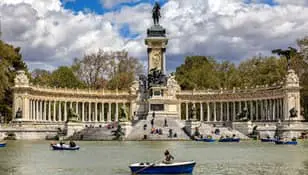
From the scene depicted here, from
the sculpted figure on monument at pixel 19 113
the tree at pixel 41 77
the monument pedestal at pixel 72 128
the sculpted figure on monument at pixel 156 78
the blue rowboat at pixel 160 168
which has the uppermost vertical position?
the tree at pixel 41 77

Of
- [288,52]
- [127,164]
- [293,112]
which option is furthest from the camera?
[288,52]

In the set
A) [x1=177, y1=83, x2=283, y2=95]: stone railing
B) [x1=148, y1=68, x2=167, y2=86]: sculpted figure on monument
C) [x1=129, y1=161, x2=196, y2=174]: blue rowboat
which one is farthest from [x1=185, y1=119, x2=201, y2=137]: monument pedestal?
[x1=129, y1=161, x2=196, y2=174]: blue rowboat

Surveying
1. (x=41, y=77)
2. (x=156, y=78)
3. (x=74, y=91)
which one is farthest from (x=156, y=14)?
(x=41, y=77)

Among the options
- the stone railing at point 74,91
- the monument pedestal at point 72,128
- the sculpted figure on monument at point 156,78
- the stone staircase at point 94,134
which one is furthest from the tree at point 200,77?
the stone staircase at point 94,134

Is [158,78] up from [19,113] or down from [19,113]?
up

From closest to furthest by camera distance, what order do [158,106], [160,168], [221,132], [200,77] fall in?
[160,168], [221,132], [158,106], [200,77]

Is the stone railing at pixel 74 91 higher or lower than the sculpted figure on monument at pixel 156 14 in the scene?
lower

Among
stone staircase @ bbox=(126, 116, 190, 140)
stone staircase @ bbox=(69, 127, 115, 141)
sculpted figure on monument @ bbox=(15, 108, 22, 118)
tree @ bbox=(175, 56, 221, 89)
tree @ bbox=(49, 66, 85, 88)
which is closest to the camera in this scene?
stone staircase @ bbox=(126, 116, 190, 140)

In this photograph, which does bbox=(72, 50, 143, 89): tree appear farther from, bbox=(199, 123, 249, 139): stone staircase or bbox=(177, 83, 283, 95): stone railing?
bbox=(199, 123, 249, 139): stone staircase

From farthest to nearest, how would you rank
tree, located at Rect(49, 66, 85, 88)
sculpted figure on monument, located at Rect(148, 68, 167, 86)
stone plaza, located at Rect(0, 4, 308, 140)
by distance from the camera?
tree, located at Rect(49, 66, 85, 88)
sculpted figure on monument, located at Rect(148, 68, 167, 86)
stone plaza, located at Rect(0, 4, 308, 140)

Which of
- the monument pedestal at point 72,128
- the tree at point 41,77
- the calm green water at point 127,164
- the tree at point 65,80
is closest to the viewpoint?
the calm green water at point 127,164

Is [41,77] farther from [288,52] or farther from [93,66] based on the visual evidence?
[288,52]

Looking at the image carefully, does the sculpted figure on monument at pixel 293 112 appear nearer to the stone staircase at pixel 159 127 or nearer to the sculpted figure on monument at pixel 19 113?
the stone staircase at pixel 159 127

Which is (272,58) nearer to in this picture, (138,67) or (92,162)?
(138,67)
